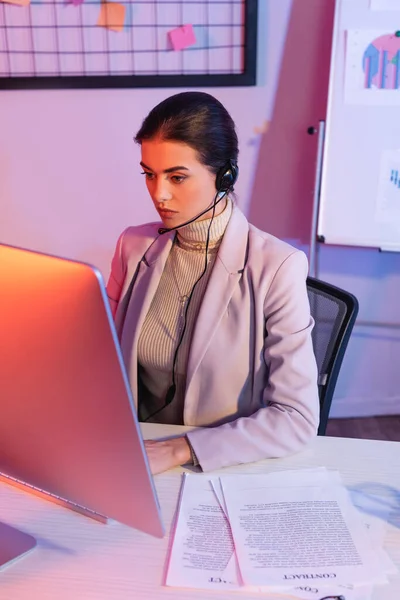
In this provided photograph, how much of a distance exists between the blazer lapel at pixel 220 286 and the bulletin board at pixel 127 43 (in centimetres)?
121

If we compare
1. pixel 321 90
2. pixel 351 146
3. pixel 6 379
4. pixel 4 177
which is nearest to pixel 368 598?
pixel 6 379

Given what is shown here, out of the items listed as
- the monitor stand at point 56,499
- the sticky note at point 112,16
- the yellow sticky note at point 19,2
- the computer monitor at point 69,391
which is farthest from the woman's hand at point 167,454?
the yellow sticky note at point 19,2

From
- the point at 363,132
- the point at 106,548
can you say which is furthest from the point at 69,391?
the point at 363,132

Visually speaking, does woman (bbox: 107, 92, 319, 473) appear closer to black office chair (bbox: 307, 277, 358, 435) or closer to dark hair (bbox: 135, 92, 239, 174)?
dark hair (bbox: 135, 92, 239, 174)

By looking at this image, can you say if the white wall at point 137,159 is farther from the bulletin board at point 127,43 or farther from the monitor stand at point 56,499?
the monitor stand at point 56,499

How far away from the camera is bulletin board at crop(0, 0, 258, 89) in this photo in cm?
226

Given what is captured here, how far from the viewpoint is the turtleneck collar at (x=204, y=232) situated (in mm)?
1328

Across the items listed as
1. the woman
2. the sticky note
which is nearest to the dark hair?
the woman

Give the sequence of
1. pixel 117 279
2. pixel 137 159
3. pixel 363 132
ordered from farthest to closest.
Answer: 1. pixel 137 159
2. pixel 363 132
3. pixel 117 279

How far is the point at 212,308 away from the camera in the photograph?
1.28 metres

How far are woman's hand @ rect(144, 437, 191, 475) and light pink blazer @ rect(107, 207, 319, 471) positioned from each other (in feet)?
0.13

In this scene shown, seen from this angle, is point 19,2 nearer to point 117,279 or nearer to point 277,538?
point 117,279

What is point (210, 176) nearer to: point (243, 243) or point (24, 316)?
point (243, 243)

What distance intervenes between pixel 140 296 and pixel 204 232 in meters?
0.21
